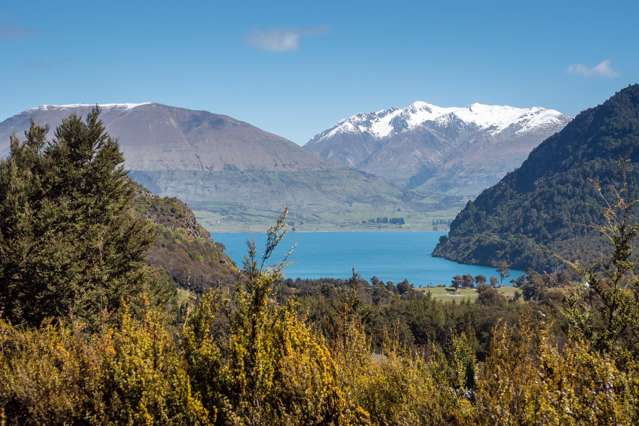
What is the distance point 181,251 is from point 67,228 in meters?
78.6

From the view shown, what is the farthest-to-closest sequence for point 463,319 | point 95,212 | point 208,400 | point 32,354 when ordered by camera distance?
point 463,319 → point 95,212 → point 32,354 → point 208,400

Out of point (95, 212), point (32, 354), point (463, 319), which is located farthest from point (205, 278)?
point (32, 354)

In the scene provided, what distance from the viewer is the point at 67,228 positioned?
27125 mm

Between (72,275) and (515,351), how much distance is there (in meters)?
19.3

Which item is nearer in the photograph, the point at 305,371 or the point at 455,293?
the point at 305,371

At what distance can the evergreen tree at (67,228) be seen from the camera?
Answer: 2473 cm

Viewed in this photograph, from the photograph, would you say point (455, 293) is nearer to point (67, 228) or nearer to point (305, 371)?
point (67, 228)

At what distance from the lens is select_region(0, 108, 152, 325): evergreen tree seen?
24.7 m

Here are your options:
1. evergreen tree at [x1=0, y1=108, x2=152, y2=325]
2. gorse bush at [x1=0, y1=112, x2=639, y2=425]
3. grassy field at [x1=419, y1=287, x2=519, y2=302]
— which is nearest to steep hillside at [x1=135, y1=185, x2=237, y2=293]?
evergreen tree at [x1=0, y1=108, x2=152, y2=325]

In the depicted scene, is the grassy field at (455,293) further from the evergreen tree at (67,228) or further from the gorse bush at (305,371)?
the gorse bush at (305,371)

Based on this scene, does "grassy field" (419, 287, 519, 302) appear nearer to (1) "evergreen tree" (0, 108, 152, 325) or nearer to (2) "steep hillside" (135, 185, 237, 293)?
(2) "steep hillside" (135, 185, 237, 293)

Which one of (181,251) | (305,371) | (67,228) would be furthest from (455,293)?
(305,371)

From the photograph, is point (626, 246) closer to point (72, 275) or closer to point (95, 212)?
point (72, 275)

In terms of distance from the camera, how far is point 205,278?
95500 mm
